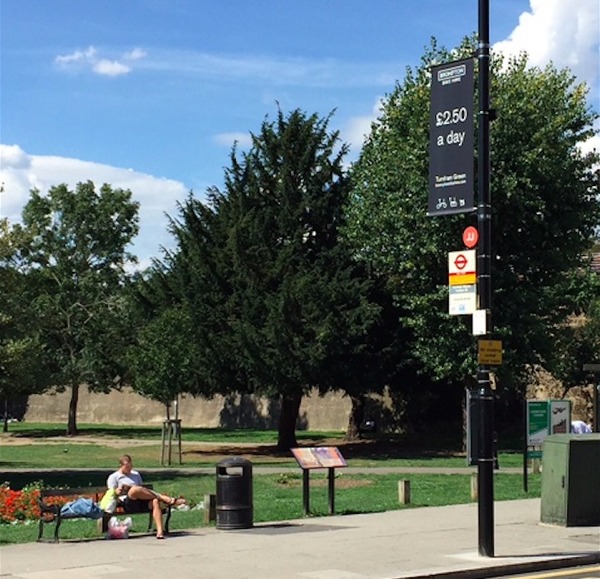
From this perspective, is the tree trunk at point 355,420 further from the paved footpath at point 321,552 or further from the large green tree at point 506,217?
the paved footpath at point 321,552

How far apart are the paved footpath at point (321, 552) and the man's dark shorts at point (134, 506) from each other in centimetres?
42

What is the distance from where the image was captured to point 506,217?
32.6 m

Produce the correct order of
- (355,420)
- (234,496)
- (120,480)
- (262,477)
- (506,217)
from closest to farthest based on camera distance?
(120,480), (234,496), (262,477), (506,217), (355,420)

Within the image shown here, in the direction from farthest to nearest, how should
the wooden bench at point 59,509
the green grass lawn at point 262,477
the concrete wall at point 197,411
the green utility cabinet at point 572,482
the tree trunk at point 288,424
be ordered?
the concrete wall at point 197,411 → the tree trunk at point 288,424 → the green grass lawn at point 262,477 → the green utility cabinet at point 572,482 → the wooden bench at point 59,509

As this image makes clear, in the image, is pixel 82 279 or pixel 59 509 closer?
pixel 59 509

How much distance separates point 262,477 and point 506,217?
42.3 ft

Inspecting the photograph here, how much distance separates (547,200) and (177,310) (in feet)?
43.1

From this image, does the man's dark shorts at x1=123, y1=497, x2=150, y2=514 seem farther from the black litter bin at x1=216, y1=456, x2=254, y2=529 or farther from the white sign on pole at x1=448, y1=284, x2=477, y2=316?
the white sign on pole at x1=448, y1=284, x2=477, y2=316

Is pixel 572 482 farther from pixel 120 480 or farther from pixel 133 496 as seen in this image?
pixel 120 480

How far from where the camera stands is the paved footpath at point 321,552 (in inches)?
422

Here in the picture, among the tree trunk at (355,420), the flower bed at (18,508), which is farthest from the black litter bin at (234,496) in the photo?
the tree trunk at (355,420)

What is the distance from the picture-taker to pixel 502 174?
103 feet

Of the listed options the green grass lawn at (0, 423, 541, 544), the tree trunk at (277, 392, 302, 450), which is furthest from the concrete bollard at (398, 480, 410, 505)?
the tree trunk at (277, 392, 302, 450)

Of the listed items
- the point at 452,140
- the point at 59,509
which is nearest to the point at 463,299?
the point at 452,140
